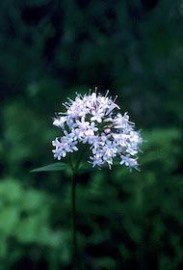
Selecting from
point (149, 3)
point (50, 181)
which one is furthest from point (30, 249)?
point (149, 3)

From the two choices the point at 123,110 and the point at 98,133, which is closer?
the point at 98,133

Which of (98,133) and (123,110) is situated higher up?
(123,110)

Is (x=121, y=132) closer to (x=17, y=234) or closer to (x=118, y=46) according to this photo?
(x=17, y=234)

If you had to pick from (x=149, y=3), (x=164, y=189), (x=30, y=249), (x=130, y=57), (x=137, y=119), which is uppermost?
(x=149, y=3)

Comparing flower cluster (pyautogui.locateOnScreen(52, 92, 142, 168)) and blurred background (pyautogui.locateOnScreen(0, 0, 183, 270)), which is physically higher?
blurred background (pyautogui.locateOnScreen(0, 0, 183, 270))

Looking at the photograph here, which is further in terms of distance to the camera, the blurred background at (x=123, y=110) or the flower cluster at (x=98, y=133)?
the blurred background at (x=123, y=110)
